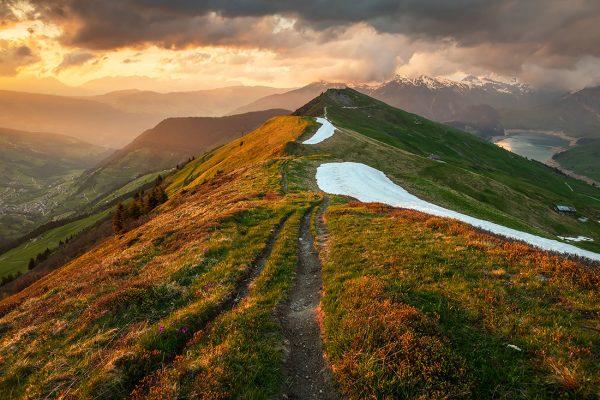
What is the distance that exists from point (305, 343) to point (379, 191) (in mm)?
33556

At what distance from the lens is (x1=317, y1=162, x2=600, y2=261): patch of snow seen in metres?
35.3

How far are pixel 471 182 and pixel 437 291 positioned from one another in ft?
243

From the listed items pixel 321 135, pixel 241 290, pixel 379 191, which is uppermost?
pixel 321 135

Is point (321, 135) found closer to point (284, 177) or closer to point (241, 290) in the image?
point (284, 177)

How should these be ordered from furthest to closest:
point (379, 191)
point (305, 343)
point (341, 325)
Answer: point (379, 191)
point (305, 343)
point (341, 325)

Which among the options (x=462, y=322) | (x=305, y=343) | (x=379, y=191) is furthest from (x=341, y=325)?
(x=379, y=191)

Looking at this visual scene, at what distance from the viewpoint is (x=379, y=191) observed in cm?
4256

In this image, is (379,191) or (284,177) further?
(284,177)

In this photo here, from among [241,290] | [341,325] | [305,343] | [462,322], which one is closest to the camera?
[462,322]

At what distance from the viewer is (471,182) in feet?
255

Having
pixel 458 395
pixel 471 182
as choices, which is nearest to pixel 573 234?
pixel 471 182

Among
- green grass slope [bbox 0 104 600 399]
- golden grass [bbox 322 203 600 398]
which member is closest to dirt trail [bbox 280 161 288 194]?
green grass slope [bbox 0 104 600 399]

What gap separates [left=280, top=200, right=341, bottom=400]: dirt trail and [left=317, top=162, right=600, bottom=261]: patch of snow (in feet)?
73.4

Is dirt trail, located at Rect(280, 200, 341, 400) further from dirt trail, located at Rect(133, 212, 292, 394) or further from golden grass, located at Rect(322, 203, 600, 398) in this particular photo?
dirt trail, located at Rect(133, 212, 292, 394)
